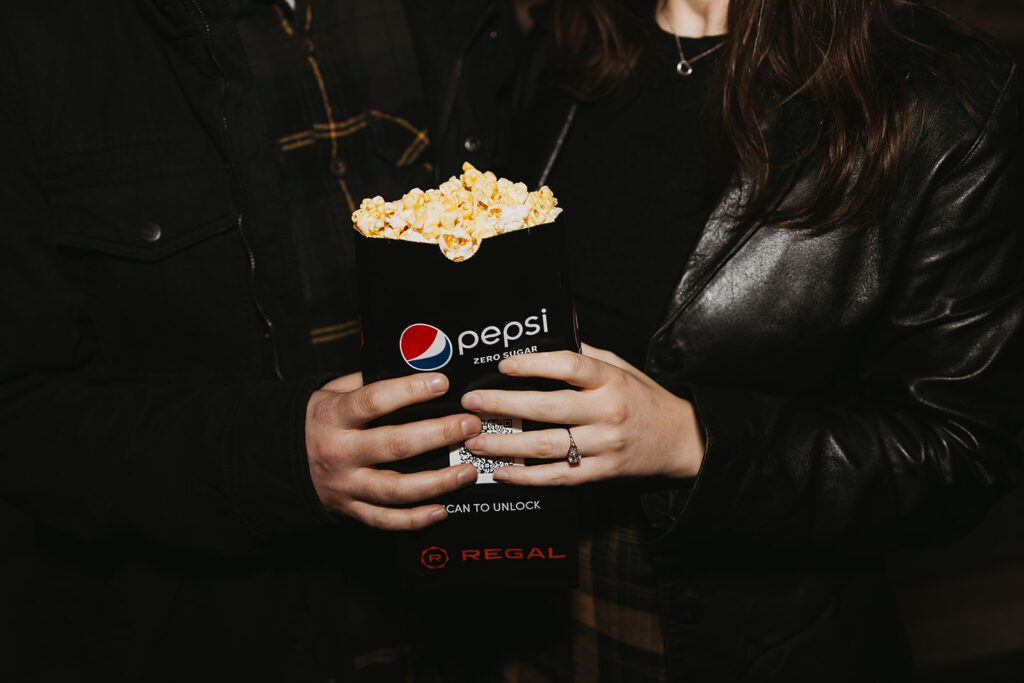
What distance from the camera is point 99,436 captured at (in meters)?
1.35

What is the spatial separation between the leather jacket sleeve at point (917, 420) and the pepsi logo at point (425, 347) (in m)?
0.41

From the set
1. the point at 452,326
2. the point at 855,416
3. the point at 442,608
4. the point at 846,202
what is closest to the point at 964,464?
the point at 855,416

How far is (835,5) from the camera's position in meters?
1.22

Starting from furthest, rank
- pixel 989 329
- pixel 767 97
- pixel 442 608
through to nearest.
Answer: pixel 442 608, pixel 767 97, pixel 989 329

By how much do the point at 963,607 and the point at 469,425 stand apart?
2866 millimetres

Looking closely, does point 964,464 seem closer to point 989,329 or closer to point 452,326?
point 989,329

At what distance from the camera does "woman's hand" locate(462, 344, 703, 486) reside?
3.42 feet

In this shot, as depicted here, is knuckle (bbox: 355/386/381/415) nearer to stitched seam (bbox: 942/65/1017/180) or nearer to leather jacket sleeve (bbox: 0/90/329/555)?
leather jacket sleeve (bbox: 0/90/329/555)

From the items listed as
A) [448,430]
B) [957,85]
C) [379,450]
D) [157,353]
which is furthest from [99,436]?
[957,85]

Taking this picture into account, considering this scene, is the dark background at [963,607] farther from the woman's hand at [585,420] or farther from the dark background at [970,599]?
the woman's hand at [585,420]

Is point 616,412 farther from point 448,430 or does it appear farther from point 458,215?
point 458,215

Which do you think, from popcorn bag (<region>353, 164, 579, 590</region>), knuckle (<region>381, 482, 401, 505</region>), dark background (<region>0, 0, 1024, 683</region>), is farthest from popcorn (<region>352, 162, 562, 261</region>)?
dark background (<region>0, 0, 1024, 683</region>)

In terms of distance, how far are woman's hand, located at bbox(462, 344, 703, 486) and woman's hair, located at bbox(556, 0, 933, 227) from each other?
40cm

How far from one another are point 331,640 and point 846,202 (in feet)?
4.22
